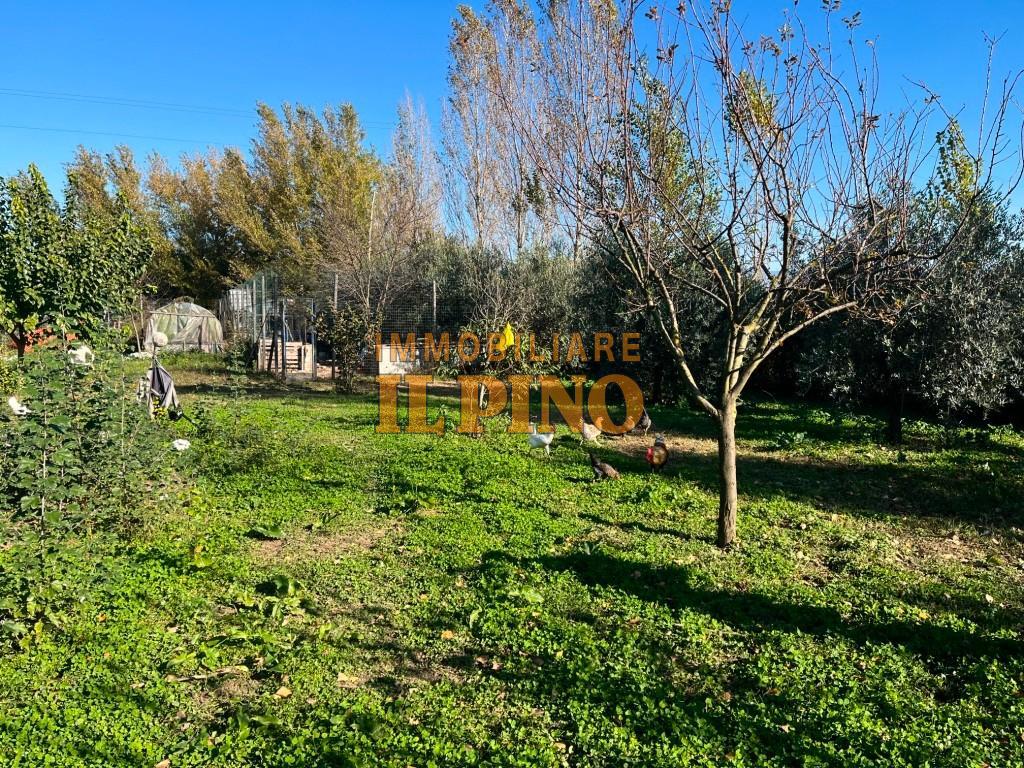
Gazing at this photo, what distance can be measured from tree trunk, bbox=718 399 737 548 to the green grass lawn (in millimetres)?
181

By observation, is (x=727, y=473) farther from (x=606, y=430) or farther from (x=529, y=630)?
(x=606, y=430)

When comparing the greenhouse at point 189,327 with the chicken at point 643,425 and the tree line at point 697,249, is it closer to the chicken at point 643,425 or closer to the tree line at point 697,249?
the tree line at point 697,249

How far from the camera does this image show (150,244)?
9.38m

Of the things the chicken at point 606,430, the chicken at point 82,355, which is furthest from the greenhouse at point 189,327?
the chicken at point 82,355

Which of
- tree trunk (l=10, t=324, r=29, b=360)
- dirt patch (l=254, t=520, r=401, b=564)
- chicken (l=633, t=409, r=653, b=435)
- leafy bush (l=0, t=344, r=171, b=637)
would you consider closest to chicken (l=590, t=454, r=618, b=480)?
dirt patch (l=254, t=520, r=401, b=564)

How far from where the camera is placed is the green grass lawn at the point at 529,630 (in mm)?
2695

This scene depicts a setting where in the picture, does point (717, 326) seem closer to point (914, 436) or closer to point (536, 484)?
point (914, 436)

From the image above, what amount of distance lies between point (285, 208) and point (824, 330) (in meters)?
23.1

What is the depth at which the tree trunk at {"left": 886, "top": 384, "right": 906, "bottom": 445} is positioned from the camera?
8.77 meters

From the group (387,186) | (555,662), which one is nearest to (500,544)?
(555,662)

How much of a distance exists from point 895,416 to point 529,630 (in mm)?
7314

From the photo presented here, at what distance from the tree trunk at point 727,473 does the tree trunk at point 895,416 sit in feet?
16.9

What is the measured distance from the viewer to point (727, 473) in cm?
484

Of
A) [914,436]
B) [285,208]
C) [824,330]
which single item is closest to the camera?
[914,436]
